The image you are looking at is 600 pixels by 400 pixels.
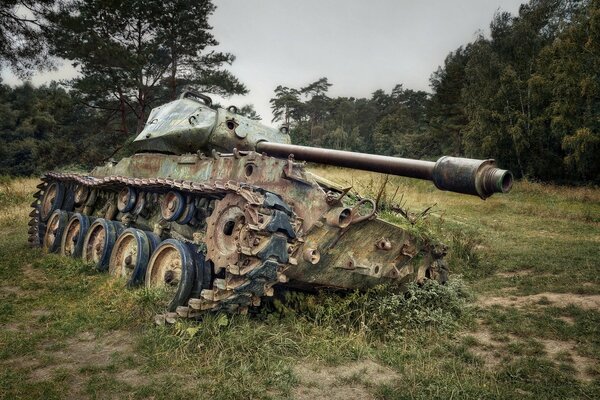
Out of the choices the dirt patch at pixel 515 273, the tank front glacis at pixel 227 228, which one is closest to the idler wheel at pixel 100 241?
the tank front glacis at pixel 227 228

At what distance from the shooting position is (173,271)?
5.84 m

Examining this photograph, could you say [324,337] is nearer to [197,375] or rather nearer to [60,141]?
[197,375]

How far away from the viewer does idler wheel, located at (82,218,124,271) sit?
717cm

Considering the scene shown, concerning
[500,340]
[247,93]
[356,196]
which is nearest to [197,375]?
[356,196]

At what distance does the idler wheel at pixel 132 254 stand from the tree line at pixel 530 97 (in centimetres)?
2042

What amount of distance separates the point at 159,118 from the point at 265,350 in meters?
4.97

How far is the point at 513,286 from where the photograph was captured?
762cm

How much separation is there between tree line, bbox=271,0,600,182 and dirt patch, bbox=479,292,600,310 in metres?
18.6

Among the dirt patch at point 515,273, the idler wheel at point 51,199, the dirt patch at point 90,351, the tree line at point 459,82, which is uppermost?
the tree line at point 459,82

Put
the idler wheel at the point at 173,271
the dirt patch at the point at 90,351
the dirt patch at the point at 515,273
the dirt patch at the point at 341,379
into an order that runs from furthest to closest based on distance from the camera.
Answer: the dirt patch at the point at 515,273 < the idler wheel at the point at 173,271 < the dirt patch at the point at 90,351 < the dirt patch at the point at 341,379

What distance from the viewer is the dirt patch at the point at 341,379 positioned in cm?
382

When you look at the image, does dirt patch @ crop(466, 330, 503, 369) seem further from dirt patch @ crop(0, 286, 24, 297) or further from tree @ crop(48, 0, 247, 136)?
tree @ crop(48, 0, 247, 136)

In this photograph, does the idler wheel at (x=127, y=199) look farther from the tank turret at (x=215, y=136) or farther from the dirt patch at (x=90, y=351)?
the dirt patch at (x=90, y=351)

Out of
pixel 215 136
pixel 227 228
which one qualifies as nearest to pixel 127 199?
pixel 215 136
